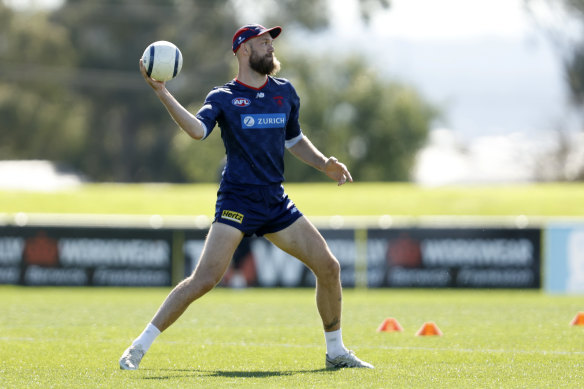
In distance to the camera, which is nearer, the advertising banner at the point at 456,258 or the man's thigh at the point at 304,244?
the man's thigh at the point at 304,244

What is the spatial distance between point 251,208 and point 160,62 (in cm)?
122

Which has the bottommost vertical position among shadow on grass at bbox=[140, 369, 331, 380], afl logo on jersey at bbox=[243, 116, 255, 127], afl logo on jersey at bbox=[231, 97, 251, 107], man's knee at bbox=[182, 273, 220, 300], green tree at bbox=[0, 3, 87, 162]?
shadow on grass at bbox=[140, 369, 331, 380]

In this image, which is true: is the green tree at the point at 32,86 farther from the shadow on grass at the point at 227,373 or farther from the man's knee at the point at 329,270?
the shadow on grass at the point at 227,373

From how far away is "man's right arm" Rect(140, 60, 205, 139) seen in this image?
7.28m

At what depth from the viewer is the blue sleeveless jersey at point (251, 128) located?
7762mm

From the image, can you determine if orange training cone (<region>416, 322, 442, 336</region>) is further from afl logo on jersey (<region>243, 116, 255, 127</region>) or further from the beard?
the beard

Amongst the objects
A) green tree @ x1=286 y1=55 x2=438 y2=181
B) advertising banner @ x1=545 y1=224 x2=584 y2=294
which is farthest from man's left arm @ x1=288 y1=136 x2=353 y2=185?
green tree @ x1=286 y1=55 x2=438 y2=181

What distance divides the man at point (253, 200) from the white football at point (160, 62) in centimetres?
37

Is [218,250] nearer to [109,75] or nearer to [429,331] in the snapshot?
[429,331]

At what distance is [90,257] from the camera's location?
19250mm

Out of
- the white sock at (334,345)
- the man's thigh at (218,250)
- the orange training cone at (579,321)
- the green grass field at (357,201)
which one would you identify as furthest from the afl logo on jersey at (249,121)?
the green grass field at (357,201)

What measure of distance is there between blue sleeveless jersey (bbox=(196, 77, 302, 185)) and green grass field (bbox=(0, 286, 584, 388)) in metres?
1.42

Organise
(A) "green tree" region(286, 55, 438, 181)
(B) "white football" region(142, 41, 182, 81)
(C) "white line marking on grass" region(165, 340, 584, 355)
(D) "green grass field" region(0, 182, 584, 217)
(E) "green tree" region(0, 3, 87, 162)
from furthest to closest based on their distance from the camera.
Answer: (E) "green tree" region(0, 3, 87, 162)
(A) "green tree" region(286, 55, 438, 181)
(D) "green grass field" region(0, 182, 584, 217)
(C) "white line marking on grass" region(165, 340, 584, 355)
(B) "white football" region(142, 41, 182, 81)

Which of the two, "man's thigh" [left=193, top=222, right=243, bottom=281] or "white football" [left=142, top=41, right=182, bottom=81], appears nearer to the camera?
"white football" [left=142, top=41, right=182, bottom=81]
